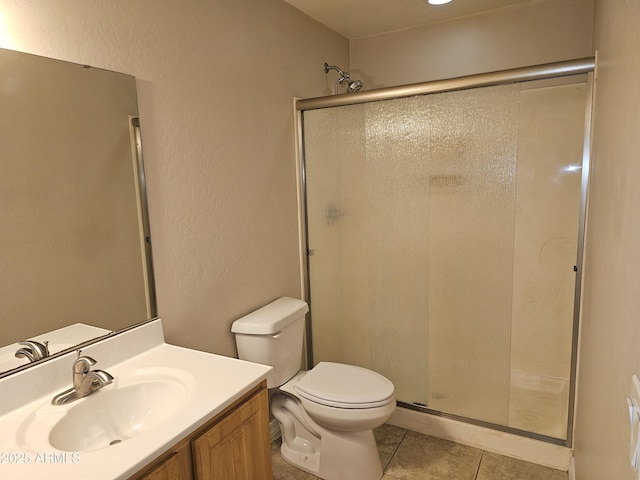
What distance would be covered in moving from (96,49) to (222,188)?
2.36 ft

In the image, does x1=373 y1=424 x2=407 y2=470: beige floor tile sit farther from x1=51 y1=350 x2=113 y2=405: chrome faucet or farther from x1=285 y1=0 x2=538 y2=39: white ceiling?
x1=285 y1=0 x2=538 y2=39: white ceiling

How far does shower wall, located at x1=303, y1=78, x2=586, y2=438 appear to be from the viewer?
2.11 metres

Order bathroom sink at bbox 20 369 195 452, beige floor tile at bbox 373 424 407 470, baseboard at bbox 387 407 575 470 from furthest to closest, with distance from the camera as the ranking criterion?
beige floor tile at bbox 373 424 407 470, baseboard at bbox 387 407 575 470, bathroom sink at bbox 20 369 195 452

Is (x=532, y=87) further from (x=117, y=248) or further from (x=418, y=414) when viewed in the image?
(x=117, y=248)

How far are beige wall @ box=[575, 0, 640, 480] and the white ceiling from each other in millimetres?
1023

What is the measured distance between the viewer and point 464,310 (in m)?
2.35

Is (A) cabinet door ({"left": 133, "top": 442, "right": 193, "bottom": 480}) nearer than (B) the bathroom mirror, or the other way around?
(A) cabinet door ({"left": 133, "top": 442, "right": 193, "bottom": 480})

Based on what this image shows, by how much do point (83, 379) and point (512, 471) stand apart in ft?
6.52

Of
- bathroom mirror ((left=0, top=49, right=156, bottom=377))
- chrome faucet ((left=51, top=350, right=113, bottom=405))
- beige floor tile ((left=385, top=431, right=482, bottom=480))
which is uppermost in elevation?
bathroom mirror ((left=0, top=49, right=156, bottom=377))

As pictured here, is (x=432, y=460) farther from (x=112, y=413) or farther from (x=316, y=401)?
(x=112, y=413)

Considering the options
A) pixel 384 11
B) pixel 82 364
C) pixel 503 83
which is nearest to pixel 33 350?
pixel 82 364

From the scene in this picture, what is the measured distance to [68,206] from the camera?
51.3 inches

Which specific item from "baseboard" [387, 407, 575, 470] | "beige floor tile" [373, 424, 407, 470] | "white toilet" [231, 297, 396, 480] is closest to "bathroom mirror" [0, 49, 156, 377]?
"white toilet" [231, 297, 396, 480]

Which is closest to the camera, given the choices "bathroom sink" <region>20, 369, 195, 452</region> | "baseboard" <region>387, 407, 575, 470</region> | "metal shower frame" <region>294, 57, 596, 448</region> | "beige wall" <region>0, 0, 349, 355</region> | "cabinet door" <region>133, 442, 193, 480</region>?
"cabinet door" <region>133, 442, 193, 480</region>
